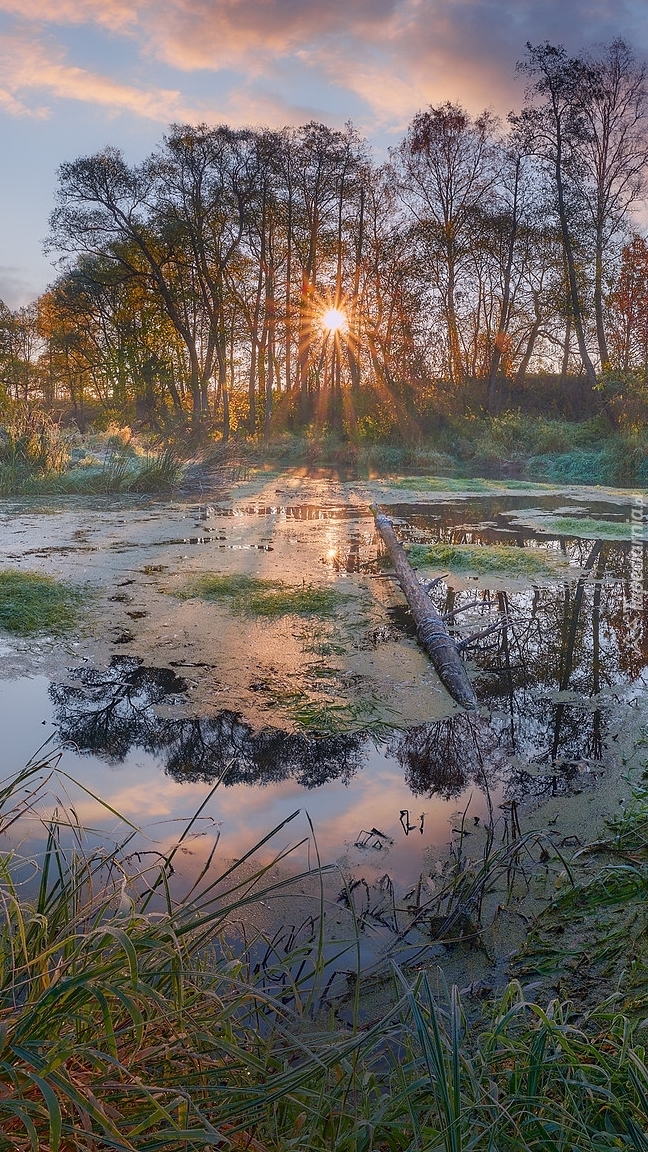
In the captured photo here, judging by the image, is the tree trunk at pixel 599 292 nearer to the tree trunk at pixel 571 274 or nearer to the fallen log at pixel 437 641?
the tree trunk at pixel 571 274

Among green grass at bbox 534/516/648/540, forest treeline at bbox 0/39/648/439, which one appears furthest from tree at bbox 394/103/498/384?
green grass at bbox 534/516/648/540

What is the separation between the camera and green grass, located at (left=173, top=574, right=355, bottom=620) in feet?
19.3

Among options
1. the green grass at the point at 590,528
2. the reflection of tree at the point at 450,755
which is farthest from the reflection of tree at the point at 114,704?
the green grass at the point at 590,528

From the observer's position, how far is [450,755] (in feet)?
11.8

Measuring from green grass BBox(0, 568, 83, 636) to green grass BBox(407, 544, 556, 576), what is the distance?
346 cm

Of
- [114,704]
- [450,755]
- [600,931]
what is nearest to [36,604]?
[114,704]

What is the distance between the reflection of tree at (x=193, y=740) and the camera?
3.44 meters

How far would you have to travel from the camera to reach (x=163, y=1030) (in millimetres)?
1510

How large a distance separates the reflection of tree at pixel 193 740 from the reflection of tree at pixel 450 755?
0.26 metres

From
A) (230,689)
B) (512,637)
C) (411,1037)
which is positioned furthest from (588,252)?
(411,1037)

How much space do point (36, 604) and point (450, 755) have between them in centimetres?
361

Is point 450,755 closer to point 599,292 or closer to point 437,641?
point 437,641

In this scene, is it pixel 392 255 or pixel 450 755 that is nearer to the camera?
pixel 450 755

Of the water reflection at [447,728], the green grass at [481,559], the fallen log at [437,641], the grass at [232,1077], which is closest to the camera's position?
the grass at [232,1077]
